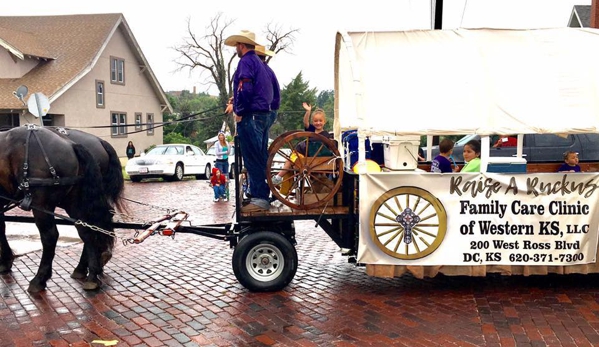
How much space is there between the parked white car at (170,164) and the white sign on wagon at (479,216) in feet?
54.7

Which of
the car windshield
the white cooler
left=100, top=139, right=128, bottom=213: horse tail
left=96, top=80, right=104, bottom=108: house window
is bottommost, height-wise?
the car windshield

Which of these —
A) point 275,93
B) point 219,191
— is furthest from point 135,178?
point 275,93

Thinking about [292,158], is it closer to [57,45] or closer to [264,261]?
[264,261]

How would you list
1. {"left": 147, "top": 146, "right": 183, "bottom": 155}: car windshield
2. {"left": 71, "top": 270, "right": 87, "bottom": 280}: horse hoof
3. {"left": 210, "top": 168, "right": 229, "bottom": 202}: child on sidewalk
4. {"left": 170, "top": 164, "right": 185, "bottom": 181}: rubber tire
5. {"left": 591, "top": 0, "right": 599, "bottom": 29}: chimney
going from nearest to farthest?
{"left": 71, "top": 270, "right": 87, "bottom": 280}: horse hoof, {"left": 210, "top": 168, "right": 229, "bottom": 202}: child on sidewalk, {"left": 591, "top": 0, "right": 599, "bottom": 29}: chimney, {"left": 170, "top": 164, "right": 185, "bottom": 181}: rubber tire, {"left": 147, "top": 146, "right": 183, "bottom": 155}: car windshield

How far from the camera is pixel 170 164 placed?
21516mm

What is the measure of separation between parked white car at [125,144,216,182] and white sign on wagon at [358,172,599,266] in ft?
54.7

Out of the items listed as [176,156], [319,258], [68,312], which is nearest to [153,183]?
[176,156]

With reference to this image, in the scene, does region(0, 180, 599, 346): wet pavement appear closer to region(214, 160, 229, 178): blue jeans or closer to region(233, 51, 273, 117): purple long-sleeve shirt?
region(233, 51, 273, 117): purple long-sleeve shirt

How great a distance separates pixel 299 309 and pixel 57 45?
2931 centimetres

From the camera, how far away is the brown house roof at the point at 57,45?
2686 centimetres

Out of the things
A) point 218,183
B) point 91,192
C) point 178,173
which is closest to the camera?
point 91,192

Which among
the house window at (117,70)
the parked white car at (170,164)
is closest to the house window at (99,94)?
the house window at (117,70)

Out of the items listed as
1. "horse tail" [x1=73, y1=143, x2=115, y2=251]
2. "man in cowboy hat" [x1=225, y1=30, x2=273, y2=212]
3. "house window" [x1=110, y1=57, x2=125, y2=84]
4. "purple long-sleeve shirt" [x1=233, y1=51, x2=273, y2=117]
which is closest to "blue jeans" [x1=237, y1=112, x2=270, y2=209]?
"man in cowboy hat" [x1=225, y1=30, x2=273, y2=212]

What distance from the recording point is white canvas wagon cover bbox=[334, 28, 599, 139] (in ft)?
18.4
